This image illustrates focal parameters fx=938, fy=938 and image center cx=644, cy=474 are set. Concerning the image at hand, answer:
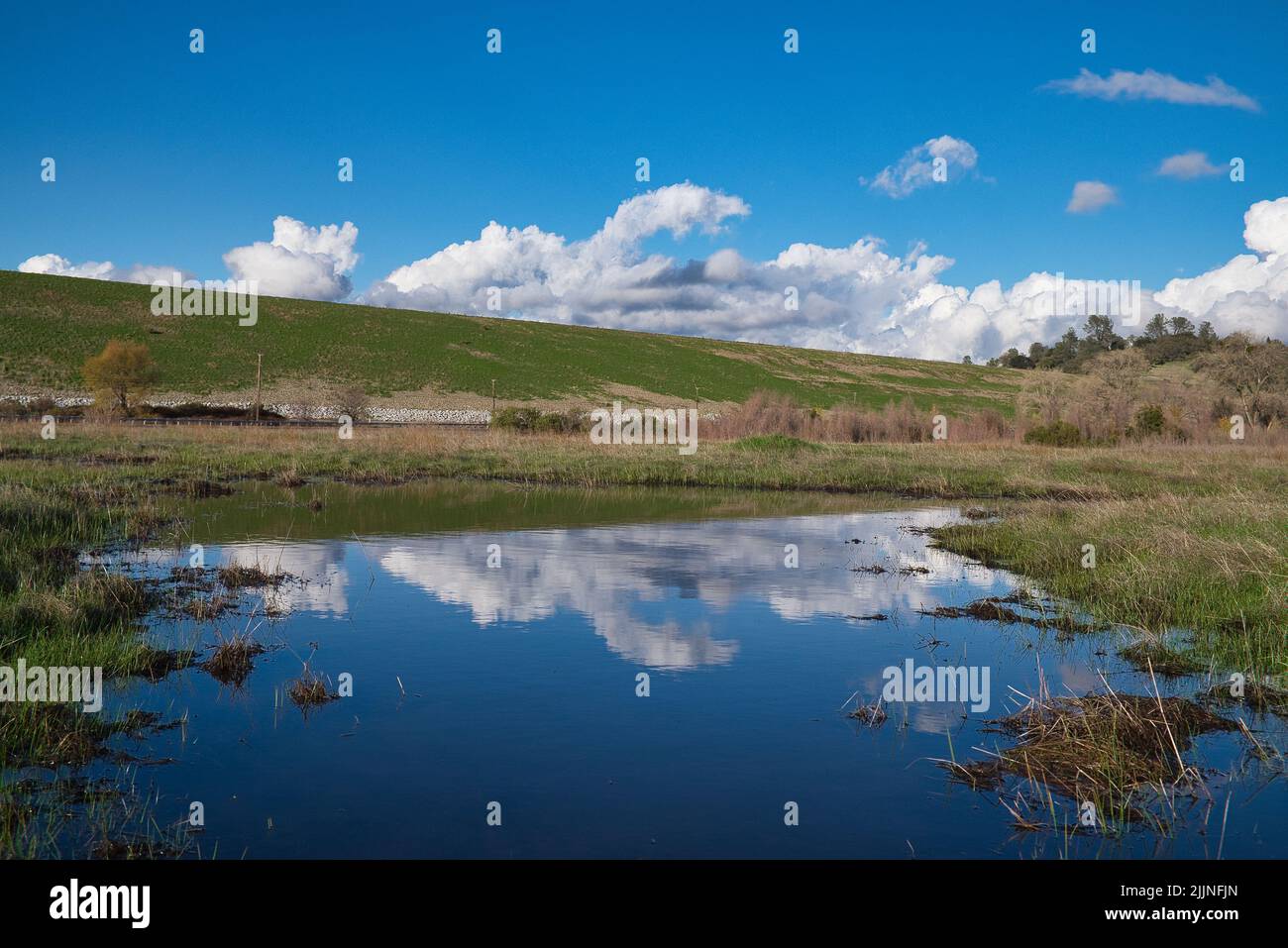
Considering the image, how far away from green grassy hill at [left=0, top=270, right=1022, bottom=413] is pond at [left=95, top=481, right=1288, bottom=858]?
6603cm

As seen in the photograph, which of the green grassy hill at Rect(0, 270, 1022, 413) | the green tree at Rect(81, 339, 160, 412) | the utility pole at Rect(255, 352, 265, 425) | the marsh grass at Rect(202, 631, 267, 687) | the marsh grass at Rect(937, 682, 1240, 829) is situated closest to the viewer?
the marsh grass at Rect(937, 682, 1240, 829)

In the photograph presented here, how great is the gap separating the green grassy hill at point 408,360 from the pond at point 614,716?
66.0 metres

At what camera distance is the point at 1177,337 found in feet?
414

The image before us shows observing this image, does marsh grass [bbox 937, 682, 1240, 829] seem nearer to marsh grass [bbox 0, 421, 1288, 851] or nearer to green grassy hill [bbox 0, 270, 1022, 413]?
marsh grass [bbox 0, 421, 1288, 851]

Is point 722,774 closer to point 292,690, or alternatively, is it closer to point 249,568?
point 292,690

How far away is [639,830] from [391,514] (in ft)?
57.7

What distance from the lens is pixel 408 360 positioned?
97.3 metres

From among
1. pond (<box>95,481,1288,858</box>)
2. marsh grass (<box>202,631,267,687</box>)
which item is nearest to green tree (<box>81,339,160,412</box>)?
pond (<box>95,481,1288,858</box>)

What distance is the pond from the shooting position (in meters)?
6.32

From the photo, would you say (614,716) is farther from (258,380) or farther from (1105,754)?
(258,380)

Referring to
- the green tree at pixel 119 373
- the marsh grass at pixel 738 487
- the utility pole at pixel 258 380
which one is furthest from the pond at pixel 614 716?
the green tree at pixel 119 373
